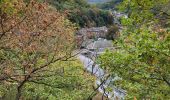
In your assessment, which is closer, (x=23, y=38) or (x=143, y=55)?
(x=143, y=55)

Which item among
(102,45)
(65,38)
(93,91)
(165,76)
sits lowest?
(102,45)

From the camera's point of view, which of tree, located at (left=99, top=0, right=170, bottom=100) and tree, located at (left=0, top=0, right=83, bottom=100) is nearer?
tree, located at (left=99, top=0, right=170, bottom=100)

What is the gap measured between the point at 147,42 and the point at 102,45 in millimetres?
→ 64053

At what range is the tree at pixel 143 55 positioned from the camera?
9195 millimetres

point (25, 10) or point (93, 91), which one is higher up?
point (25, 10)

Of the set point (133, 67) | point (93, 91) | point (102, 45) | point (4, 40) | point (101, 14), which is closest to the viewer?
point (133, 67)

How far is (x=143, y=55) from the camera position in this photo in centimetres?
984

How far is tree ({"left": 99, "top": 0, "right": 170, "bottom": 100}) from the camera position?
9.20 metres

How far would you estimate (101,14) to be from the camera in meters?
90.1

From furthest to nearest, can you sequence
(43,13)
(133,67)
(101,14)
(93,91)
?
(101,14)
(93,91)
(43,13)
(133,67)

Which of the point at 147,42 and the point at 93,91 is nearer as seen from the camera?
the point at 147,42

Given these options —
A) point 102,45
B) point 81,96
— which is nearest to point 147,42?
point 81,96

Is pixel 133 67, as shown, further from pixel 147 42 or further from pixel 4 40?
pixel 4 40

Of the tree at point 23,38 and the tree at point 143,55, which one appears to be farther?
the tree at point 23,38
